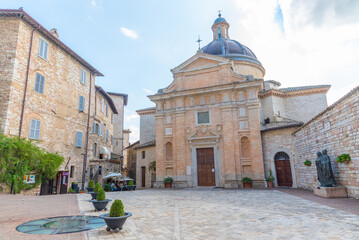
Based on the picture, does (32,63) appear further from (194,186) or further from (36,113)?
(194,186)

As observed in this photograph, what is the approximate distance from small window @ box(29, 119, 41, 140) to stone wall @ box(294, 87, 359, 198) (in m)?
18.0

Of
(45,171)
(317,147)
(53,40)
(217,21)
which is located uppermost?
(217,21)

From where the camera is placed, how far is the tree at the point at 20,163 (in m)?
13.0

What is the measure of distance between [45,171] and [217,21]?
3172 centimetres

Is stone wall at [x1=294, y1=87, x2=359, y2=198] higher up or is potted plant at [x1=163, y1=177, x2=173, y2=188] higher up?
stone wall at [x1=294, y1=87, x2=359, y2=198]

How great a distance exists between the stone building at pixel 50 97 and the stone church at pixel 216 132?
6.75 metres

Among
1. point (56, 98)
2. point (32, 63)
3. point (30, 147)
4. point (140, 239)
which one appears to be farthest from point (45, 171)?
point (140, 239)

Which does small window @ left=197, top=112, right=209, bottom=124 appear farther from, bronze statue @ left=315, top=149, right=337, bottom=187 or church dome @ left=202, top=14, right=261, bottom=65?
church dome @ left=202, top=14, right=261, bottom=65

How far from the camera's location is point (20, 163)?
13.8 meters

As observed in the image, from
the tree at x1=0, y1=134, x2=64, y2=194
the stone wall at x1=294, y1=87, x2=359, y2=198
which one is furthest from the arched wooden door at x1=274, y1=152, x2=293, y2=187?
the tree at x1=0, y1=134, x2=64, y2=194

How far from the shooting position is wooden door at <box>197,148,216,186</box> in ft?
64.8

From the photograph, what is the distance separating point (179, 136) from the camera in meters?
21.1

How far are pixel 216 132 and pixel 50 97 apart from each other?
45.1 feet

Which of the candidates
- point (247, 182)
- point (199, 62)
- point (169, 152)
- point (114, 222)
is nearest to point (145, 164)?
point (169, 152)
